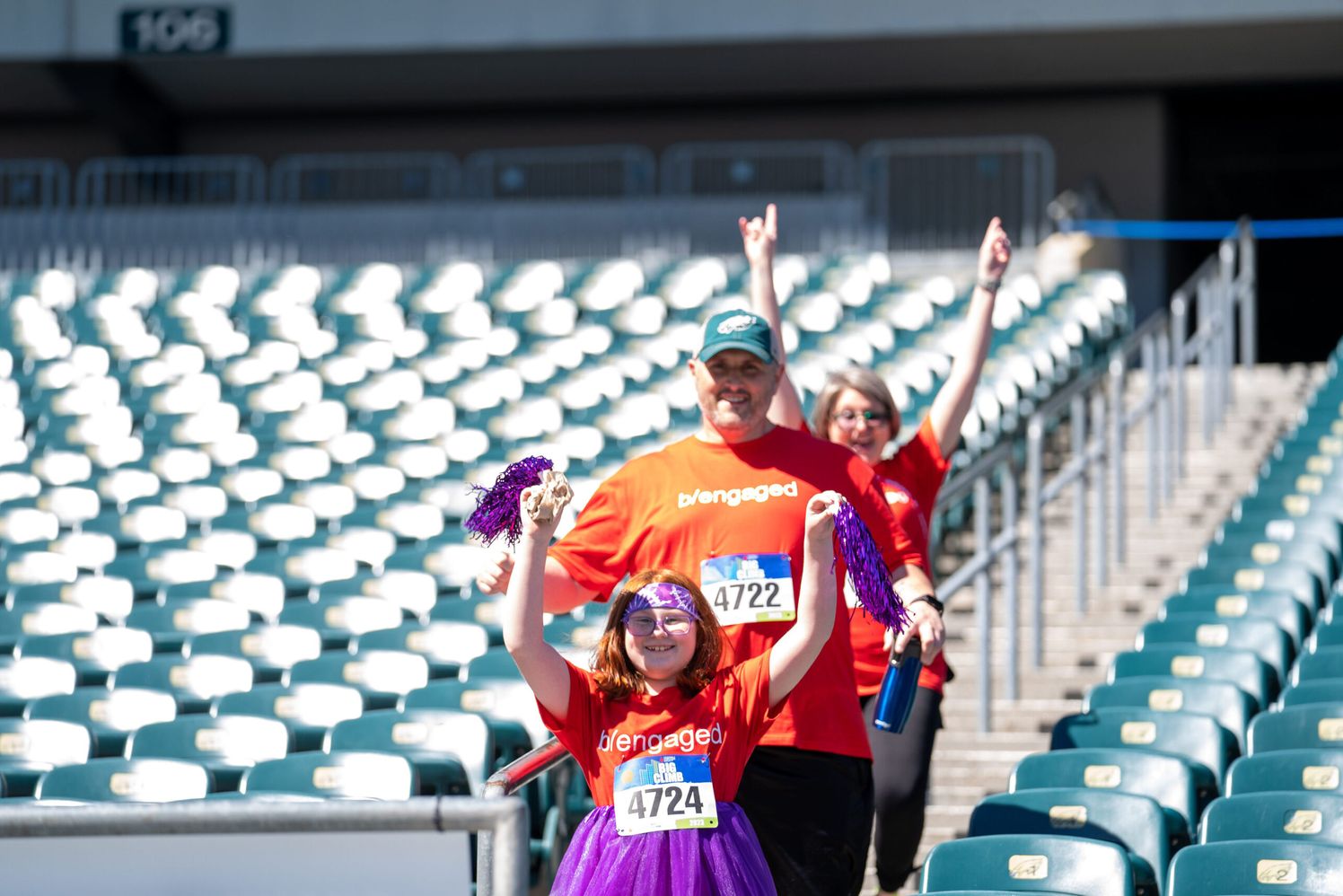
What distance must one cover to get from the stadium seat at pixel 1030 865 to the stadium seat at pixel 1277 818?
0.52 metres

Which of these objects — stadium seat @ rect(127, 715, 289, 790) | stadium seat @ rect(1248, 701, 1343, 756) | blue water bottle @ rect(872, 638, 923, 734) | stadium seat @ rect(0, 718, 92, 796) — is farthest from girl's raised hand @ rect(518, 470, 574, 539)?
stadium seat @ rect(0, 718, 92, 796)

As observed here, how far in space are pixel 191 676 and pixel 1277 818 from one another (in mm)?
4167

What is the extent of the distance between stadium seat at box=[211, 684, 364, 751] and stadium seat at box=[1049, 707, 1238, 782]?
246 cm

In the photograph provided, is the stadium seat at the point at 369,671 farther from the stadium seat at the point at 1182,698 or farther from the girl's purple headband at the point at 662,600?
the girl's purple headband at the point at 662,600

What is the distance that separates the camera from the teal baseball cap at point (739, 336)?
3.87m

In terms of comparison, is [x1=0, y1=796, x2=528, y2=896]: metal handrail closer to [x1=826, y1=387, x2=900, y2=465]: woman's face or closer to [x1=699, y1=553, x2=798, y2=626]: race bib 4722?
[x1=699, y1=553, x2=798, y2=626]: race bib 4722

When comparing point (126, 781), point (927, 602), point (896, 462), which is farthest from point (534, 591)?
point (126, 781)

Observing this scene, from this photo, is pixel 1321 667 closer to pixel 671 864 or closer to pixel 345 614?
pixel 671 864

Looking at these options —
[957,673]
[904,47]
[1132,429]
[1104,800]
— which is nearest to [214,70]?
[904,47]

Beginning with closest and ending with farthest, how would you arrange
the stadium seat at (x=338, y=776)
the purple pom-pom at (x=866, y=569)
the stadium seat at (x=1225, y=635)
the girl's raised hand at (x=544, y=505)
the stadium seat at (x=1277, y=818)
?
the girl's raised hand at (x=544, y=505) → the purple pom-pom at (x=866, y=569) → the stadium seat at (x=1277, y=818) → the stadium seat at (x=338, y=776) → the stadium seat at (x=1225, y=635)

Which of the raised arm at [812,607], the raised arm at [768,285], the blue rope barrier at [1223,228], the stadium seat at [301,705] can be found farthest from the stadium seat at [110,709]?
the blue rope barrier at [1223,228]

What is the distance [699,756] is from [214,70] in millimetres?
16208

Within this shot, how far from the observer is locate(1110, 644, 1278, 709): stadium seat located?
6004mm

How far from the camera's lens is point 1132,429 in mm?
10695
